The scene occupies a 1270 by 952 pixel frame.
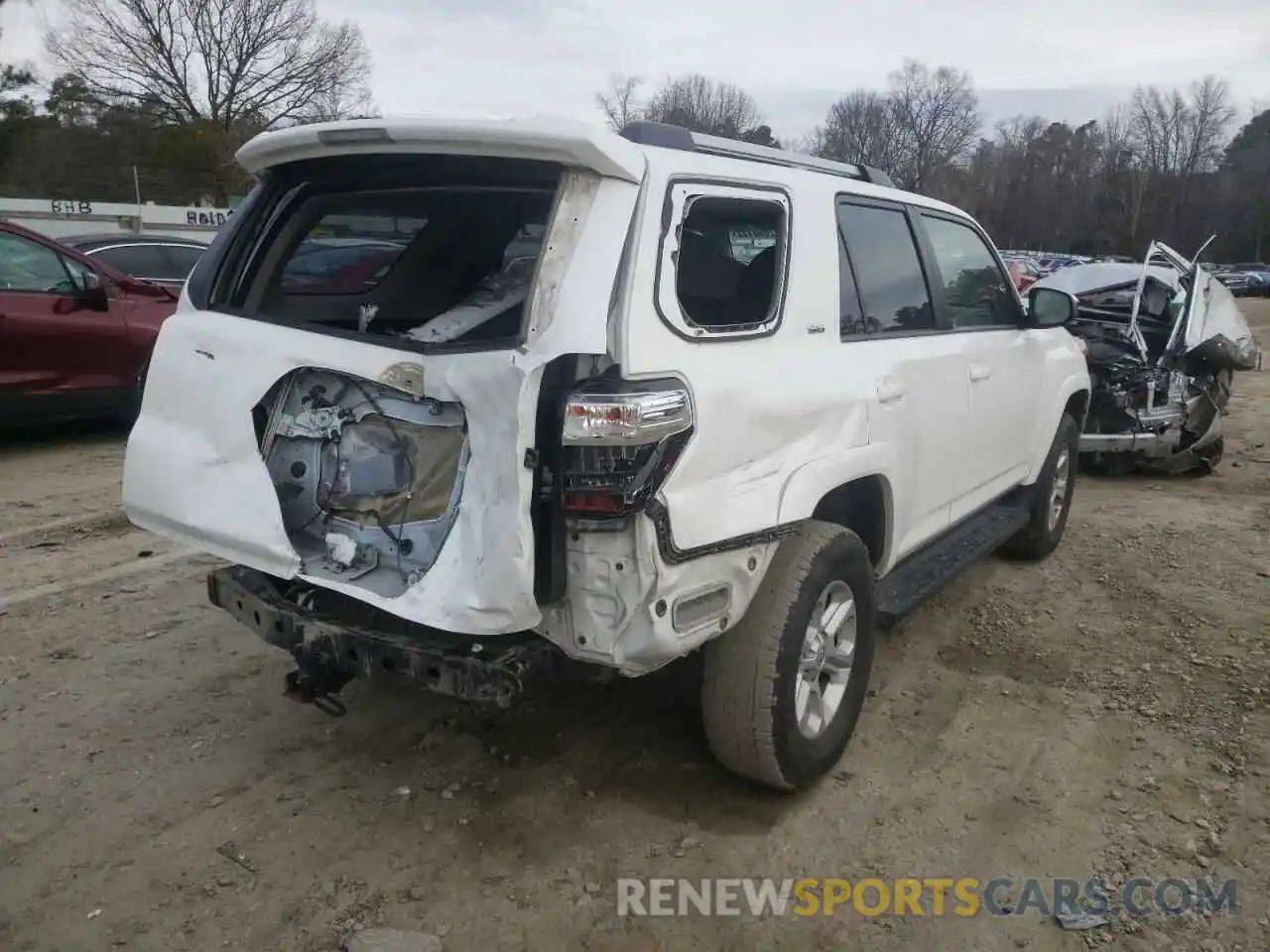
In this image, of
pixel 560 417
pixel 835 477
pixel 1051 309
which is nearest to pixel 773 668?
pixel 835 477

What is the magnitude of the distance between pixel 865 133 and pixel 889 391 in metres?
69.6

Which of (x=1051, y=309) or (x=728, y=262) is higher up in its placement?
(x=728, y=262)

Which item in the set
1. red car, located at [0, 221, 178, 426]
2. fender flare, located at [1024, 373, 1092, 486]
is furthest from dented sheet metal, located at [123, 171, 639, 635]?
red car, located at [0, 221, 178, 426]

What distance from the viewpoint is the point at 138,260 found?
1037 centimetres

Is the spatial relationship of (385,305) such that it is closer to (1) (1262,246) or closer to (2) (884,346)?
(2) (884,346)

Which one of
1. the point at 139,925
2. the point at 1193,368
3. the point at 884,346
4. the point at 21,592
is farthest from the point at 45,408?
the point at 1193,368

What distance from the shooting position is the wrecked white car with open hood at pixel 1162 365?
7.59 m

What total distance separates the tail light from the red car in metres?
5.60

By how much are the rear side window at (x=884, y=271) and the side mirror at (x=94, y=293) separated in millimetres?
6212

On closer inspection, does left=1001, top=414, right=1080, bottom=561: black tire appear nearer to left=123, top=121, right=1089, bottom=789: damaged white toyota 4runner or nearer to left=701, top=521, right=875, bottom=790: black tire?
left=123, top=121, right=1089, bottom=789: damaged white toyota 4runner

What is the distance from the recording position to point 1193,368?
817 cm

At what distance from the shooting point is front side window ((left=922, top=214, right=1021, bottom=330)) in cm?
421

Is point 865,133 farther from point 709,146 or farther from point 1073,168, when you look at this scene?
point 709,146

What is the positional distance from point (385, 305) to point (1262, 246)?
72459 millimetres
